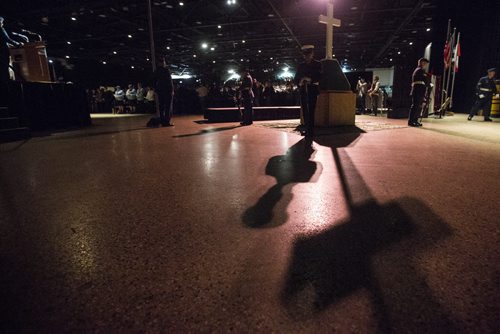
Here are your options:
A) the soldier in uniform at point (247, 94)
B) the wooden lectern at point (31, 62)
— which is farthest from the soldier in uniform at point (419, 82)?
the wooden lectern at point (31, 62)

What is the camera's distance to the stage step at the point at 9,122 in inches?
262

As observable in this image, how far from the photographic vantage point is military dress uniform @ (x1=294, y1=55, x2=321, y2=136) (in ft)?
16.6

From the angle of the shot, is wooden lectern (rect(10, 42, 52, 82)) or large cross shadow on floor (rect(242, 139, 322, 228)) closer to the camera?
large cross shadow on floor (rect(242, 139, 322, 228))

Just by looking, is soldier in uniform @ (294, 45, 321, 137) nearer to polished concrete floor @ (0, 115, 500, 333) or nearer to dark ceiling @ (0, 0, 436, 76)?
polished concrete floor @ (0, 115, 500, 333)

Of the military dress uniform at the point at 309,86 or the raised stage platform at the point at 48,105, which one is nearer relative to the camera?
the military dress uniform at the point at 309,86

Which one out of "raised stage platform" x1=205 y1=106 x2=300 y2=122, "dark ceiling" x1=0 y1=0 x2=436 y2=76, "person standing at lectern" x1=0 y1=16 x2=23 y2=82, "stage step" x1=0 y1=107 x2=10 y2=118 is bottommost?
"raised stage platform" x1=205 y1=106 x2=300 y2=122

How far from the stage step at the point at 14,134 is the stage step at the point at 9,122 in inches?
6.7

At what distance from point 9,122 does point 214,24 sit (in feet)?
48.7

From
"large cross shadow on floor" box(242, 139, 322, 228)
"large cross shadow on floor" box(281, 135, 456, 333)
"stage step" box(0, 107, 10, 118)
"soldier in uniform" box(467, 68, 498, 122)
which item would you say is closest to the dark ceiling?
"soldier in uniform" box(467, 68, 498, 122)

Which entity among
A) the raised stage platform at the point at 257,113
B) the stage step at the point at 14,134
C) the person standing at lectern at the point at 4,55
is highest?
the person standing at lectern at the point at 4,55

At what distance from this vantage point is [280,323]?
1.12 metres

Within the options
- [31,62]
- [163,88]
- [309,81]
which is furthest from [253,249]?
[31,62]

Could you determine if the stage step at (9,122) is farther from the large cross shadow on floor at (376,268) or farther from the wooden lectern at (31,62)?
the large cross shadow on floor at (376,268)

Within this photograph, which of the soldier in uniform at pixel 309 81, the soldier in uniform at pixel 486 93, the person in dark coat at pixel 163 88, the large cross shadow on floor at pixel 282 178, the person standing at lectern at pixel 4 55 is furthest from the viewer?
the soldier in uniform at pixel 486 93
